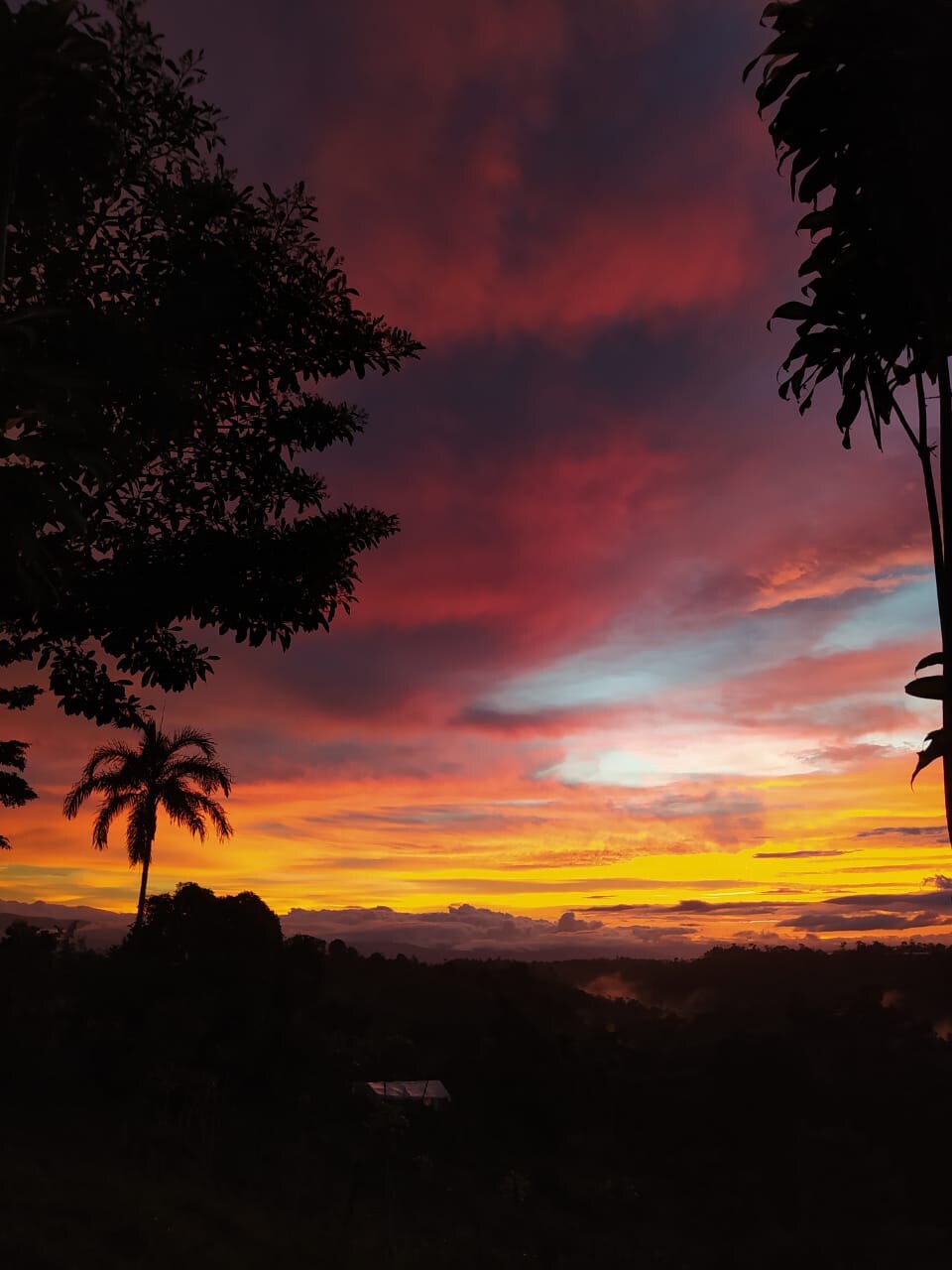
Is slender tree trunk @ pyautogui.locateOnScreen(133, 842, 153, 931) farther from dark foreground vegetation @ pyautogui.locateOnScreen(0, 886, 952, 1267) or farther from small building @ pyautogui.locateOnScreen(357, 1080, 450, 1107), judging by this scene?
small building @ pyautogui.locateOnScreen(357, 1080, 450, 1107)

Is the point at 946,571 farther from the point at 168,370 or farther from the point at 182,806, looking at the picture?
the point at 182,806

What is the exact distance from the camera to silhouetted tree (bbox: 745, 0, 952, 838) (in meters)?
4.96

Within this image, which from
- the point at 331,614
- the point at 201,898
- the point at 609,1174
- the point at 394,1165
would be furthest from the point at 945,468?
the point at 609,1174

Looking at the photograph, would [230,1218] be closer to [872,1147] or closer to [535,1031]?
[535,1031]

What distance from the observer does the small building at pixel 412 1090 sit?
51.2 meters

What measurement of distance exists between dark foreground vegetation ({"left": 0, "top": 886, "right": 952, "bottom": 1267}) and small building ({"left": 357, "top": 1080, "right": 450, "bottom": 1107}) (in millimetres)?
719

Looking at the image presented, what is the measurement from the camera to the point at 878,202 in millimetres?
5223

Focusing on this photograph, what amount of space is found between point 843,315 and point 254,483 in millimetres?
8027

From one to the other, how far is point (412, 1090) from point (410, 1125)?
63.0 ft

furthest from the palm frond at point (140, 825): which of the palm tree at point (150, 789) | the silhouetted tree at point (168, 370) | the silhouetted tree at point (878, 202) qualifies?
the silhouetted tree at point (878, 202)

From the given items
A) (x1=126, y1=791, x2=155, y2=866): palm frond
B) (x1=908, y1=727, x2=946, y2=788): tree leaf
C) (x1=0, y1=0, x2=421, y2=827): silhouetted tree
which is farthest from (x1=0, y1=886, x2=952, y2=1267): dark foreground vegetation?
(x1=908, y1=727, x2=946, y2=788): tree leaf

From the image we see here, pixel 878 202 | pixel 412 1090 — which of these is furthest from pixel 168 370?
pixel 412 1090

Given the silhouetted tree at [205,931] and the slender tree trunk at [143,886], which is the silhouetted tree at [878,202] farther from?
the silhouetted tree at [205,931]

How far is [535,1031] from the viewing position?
62844 mm
